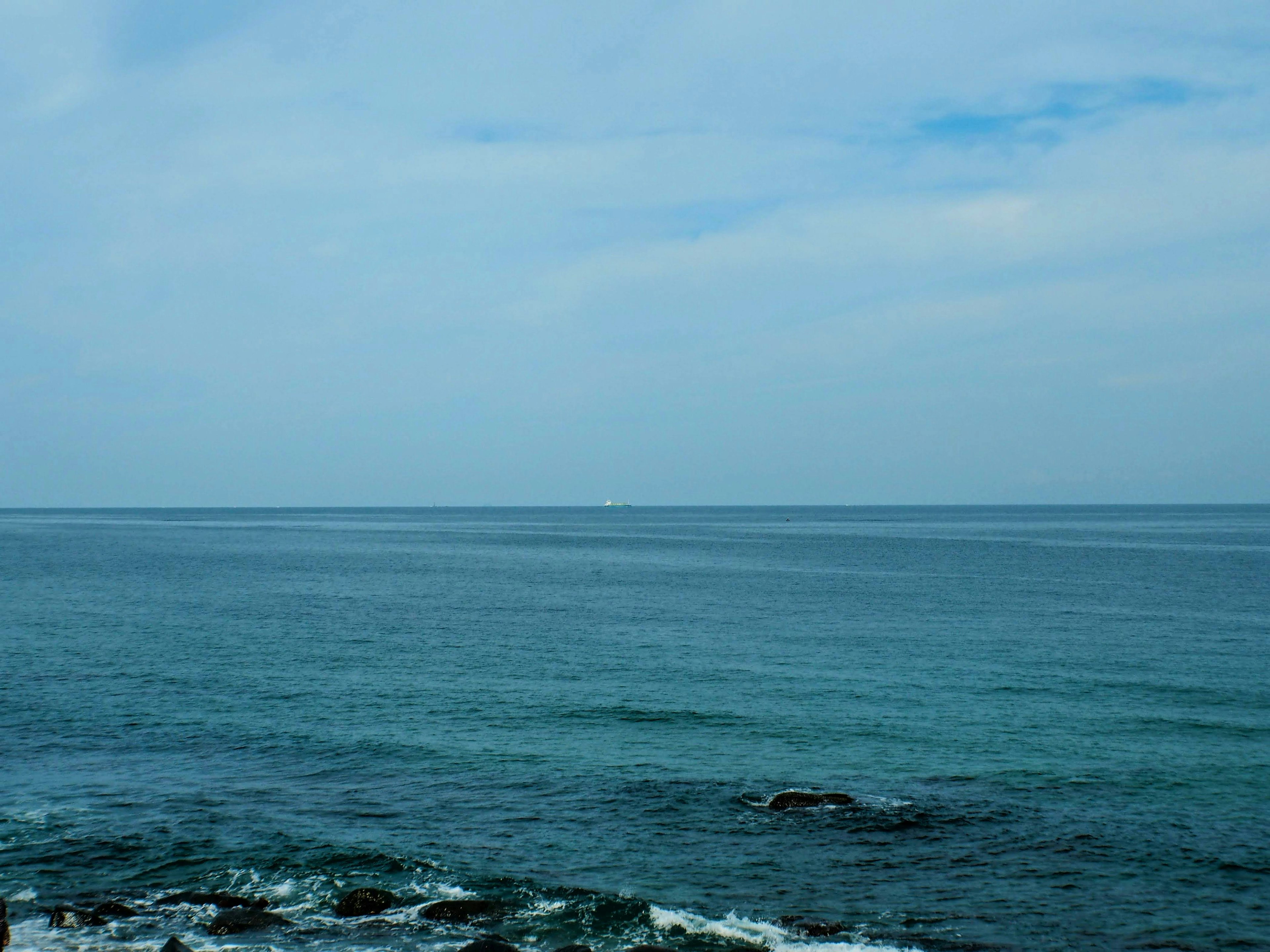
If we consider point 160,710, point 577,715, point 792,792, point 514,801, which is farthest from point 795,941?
point 160,710

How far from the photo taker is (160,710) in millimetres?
48156

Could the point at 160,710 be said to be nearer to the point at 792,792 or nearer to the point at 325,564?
the point at 792,792

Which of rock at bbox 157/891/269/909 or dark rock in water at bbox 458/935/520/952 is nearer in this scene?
dark rock in water at bbox 458/935/520/952

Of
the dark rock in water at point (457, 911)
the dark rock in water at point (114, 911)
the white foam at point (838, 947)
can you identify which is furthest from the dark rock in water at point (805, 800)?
the dark rock in water at point (114, 911)

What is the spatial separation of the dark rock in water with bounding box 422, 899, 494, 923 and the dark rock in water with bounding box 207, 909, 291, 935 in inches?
146

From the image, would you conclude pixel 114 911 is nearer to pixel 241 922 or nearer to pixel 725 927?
pixel 241 922

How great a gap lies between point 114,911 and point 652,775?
60.8 ft

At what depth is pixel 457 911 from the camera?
26.1 m

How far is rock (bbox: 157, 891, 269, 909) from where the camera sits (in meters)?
26.7

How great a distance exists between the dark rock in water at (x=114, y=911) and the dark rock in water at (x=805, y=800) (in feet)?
63.5

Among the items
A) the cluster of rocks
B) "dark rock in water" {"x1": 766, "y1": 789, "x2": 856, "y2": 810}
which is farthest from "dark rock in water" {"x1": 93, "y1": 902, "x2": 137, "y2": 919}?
"dark rock in water" {"x1": 766, "y1": 789, "x2": 856, "y2": 810}

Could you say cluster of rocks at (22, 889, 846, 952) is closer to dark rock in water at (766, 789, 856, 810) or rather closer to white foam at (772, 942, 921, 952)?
white foam at (772, 942, 921, 952)

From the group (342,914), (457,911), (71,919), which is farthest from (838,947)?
(71,919)

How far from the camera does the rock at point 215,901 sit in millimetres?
26734
